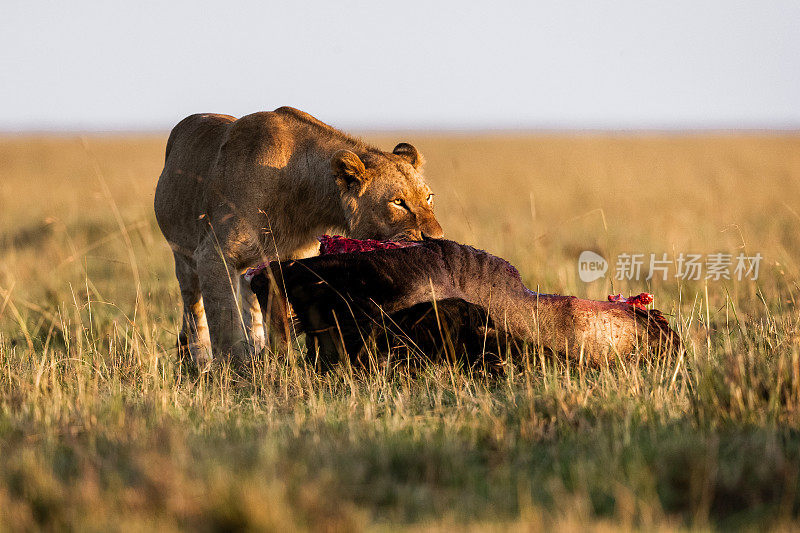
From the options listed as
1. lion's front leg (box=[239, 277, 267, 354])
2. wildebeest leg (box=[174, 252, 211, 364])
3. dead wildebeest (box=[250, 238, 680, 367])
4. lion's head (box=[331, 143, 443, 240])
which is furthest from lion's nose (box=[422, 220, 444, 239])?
wildebeest leg (box=[174, 252, 211, 364])

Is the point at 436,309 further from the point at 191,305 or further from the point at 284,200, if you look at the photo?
the point at 191,305

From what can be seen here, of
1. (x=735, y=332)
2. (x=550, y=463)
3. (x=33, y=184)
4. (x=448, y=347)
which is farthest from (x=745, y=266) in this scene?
(x=33, y=184)

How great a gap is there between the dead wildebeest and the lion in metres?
0.47

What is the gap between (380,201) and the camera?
15.2ft

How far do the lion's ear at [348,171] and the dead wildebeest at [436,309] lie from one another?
0.47 metres

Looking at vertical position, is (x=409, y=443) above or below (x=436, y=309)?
below

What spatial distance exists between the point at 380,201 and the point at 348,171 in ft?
0.82

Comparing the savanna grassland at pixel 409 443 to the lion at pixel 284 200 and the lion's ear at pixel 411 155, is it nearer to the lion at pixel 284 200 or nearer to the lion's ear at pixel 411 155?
the lion at pixel 284 200

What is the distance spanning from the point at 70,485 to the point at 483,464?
1.40m

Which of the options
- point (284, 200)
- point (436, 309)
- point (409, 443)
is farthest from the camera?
point (284, 200)

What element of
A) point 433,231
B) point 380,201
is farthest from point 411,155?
point 433,231

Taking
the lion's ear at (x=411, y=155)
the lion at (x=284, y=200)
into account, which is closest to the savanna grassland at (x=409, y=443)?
the lion at (x=284, y=200)

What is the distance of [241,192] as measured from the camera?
472cm

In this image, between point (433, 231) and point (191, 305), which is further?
point (191, 305)
